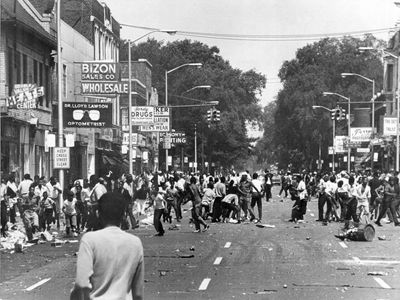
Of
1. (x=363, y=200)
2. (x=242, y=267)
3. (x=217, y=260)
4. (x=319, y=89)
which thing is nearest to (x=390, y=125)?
(x=363, y=200)

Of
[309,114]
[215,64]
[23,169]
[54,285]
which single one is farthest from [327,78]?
[54,285]

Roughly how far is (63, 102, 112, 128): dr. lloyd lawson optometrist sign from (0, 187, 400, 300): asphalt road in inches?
264

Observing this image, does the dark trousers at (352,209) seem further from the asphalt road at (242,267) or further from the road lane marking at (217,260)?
the road lane marking at (217,260)

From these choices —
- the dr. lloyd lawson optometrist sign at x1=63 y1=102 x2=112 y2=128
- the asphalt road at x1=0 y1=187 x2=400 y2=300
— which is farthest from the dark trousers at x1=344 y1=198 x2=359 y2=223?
the dr. lloyd lawson optometrist sign at x1=63 y1=102 x2=112 y2=128

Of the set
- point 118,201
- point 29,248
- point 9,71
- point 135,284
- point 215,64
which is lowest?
point 29,248

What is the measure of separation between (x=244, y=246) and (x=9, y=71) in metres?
17.8

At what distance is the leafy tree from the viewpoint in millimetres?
90812

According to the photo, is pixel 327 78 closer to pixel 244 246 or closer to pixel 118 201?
pixel 244 246

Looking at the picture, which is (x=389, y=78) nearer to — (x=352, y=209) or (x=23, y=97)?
(x=352, y=209)

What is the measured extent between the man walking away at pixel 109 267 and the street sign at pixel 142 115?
41.4 meters

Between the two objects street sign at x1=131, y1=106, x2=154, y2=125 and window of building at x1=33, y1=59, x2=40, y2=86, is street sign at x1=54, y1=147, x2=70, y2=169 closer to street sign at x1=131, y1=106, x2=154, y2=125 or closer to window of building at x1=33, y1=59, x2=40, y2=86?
window of building at x1=33, y1=59, x2=40, y2=86

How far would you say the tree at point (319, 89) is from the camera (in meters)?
98.4

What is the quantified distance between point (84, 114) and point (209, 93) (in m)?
60.4

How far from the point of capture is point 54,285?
15141mm
